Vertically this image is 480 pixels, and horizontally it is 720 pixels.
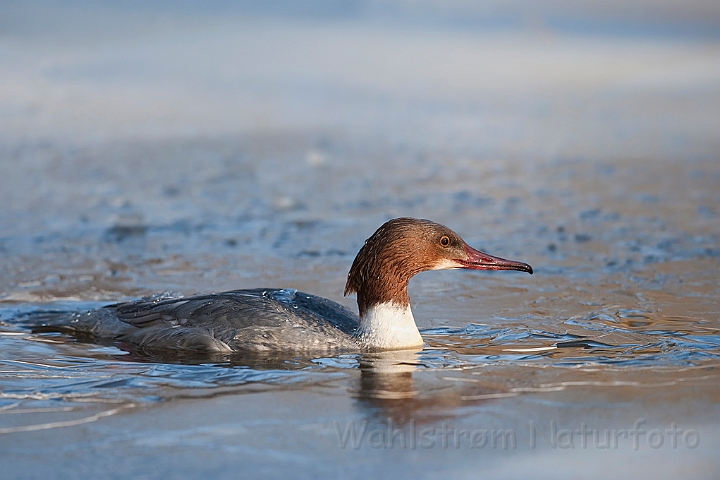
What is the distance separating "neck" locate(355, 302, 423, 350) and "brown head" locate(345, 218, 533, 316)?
0.17 ft

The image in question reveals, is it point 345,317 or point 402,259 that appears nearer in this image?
point 402,259

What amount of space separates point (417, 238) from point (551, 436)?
2.05 m

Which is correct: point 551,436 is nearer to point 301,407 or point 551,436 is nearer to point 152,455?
point 301,407

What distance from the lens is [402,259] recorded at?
231 inches

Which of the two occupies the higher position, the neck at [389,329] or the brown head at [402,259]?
the brown head at [402,259]

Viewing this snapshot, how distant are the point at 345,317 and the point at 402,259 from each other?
60 cm

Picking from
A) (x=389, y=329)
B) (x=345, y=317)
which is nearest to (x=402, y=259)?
(x=389, y=329)

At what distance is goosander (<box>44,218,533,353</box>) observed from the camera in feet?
19.0

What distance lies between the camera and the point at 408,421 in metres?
4.30

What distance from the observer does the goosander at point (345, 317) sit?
19.0 feet

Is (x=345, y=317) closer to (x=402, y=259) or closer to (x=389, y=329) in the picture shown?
(x=389, y=329)

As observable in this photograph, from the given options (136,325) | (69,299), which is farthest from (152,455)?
(69,299)

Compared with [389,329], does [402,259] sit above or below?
above

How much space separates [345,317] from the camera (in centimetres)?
617
